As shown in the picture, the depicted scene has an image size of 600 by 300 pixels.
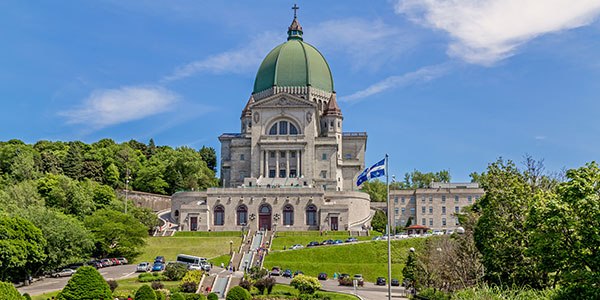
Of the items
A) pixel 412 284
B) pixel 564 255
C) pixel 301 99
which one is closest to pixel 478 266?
pixel 412 284

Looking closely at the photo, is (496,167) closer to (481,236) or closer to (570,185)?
(481,236)

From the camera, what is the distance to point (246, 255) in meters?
72.3

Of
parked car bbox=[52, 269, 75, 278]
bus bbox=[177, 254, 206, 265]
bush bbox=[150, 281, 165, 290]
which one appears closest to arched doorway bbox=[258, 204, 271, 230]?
bus bbox=[177, 254, 206, 265]

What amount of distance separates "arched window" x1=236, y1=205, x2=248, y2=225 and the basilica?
87 mm

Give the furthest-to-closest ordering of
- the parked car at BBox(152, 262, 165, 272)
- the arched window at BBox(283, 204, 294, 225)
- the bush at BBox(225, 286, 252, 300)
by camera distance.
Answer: the arched window at BBox(283, 204, 294, 225), the parked car at BBox(152, 262, 165, 272), the bush at BBox(225, 286, 252, 300)

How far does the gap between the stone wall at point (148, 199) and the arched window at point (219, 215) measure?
23349mm

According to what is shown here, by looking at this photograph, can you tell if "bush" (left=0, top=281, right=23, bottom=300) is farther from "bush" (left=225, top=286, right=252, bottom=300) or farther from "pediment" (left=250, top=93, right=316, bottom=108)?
"pediment" (left=250, top=93, right=316, bottom=108)

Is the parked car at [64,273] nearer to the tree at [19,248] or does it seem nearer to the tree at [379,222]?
the tree at [19,248]

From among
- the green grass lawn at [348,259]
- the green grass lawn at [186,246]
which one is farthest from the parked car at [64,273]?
the green grass lawn at [348,259]

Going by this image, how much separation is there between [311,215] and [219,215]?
1352 centimetres

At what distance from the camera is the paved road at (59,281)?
52562 millimetres

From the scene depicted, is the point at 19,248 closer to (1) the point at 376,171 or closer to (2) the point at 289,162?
(1) the point at 376,171

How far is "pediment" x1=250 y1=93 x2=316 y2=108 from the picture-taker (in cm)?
10094

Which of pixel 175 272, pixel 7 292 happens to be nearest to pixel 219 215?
pixel 175 272
